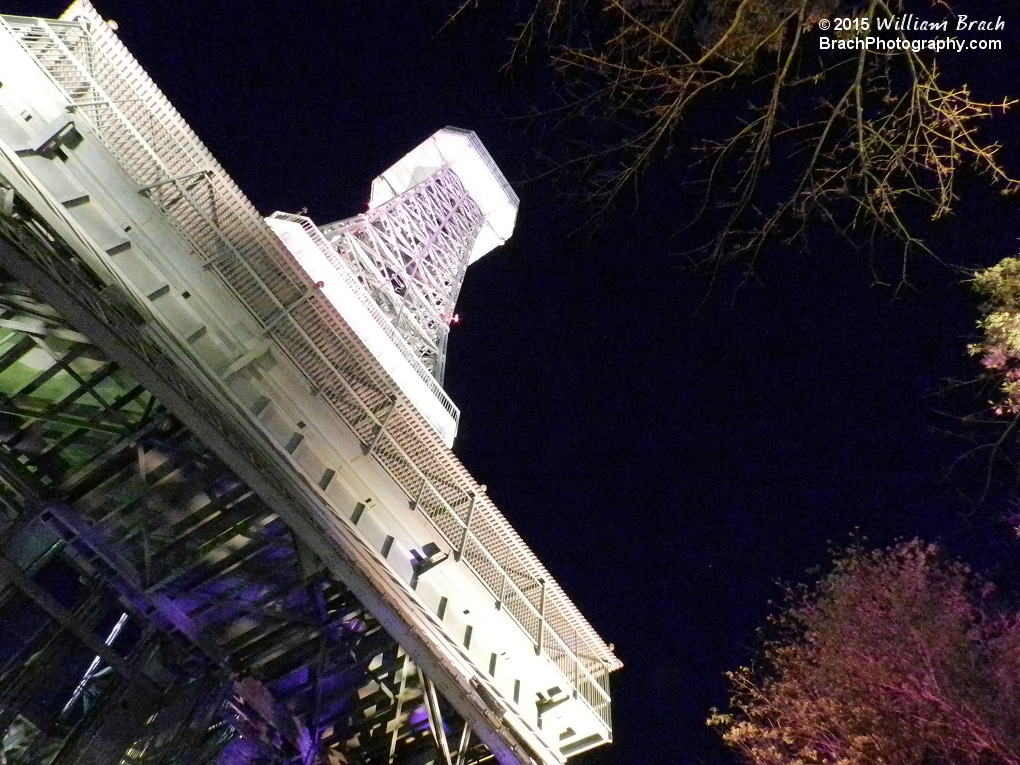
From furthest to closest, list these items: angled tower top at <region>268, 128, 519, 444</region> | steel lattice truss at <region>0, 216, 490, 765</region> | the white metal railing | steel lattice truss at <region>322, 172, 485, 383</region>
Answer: steel lattice truss at <region>322, 172, 485, 383</region> → the white metal railing → angled tower top at <region>268, 128, 519, 444</region> → steel lattice truss at <region>0, 216, 490, 765</region>

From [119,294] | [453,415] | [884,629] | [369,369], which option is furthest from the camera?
[453,415]

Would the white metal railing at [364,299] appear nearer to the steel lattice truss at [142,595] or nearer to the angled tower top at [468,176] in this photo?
the steel lattice truss at [142,595]

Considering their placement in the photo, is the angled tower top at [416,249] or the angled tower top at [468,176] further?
the angled tower top at [468,176]

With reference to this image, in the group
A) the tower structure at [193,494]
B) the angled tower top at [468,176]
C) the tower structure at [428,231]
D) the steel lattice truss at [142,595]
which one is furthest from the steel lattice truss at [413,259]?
the steel lattice truss at [142,595]

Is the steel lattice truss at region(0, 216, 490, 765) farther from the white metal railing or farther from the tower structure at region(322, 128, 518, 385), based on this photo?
the tower structure at region(322, 128, 518, 385)

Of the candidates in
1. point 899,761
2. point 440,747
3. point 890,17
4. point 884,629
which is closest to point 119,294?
point 440,747

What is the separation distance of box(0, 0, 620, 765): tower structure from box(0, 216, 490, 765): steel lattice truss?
4cm

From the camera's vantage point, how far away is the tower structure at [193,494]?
6668 millimetres

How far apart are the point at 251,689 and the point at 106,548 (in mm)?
2988

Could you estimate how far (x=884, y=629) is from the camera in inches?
655

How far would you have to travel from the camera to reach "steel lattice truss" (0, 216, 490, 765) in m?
6.88

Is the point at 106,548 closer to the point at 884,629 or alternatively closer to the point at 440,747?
the point at 440,747

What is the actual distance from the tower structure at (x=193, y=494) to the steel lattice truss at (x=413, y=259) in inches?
422

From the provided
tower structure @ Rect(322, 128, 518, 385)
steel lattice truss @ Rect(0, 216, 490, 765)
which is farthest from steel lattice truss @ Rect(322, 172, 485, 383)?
steel lattice truss @ Rect(0, 216, 490, 765)
